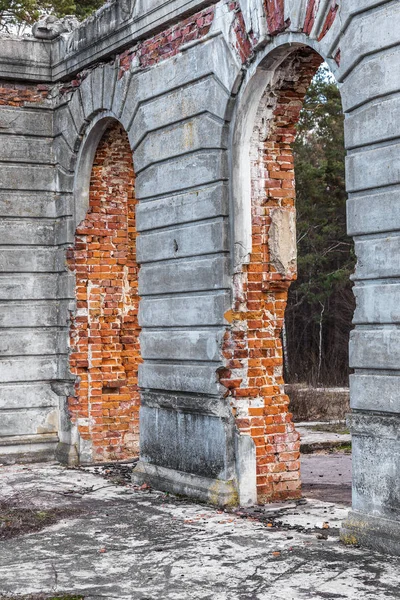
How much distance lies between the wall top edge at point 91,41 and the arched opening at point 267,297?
51.1 inches

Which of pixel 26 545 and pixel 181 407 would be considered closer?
pixel 26 545

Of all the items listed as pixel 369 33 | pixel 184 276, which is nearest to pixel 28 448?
pixel 184 276

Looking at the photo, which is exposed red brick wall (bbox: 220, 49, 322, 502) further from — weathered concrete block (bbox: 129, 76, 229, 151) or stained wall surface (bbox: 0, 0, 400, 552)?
weathered concrete block (bbox: 129, 76, 229, 151)

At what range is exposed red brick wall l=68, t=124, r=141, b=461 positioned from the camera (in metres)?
11.7

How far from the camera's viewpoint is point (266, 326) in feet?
29.2

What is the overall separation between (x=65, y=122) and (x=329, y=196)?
19485 millimetres

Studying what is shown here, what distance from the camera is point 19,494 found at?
9.67m

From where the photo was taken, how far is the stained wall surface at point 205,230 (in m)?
6.97

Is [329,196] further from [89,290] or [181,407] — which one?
[181,407]

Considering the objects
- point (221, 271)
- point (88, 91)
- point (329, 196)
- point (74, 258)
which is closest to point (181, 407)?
point (221, 271)

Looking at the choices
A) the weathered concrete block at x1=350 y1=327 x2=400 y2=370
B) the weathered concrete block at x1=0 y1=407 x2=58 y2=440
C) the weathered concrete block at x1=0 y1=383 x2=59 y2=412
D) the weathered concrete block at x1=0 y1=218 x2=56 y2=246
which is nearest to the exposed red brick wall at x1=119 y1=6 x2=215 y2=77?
the weathered concrete block at x1=0 y1=218 x2=56 y2=246

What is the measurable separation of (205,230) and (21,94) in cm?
438

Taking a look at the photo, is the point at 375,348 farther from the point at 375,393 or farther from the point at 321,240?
the point at 321,240

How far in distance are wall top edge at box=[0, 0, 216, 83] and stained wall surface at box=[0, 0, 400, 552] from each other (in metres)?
0.03
